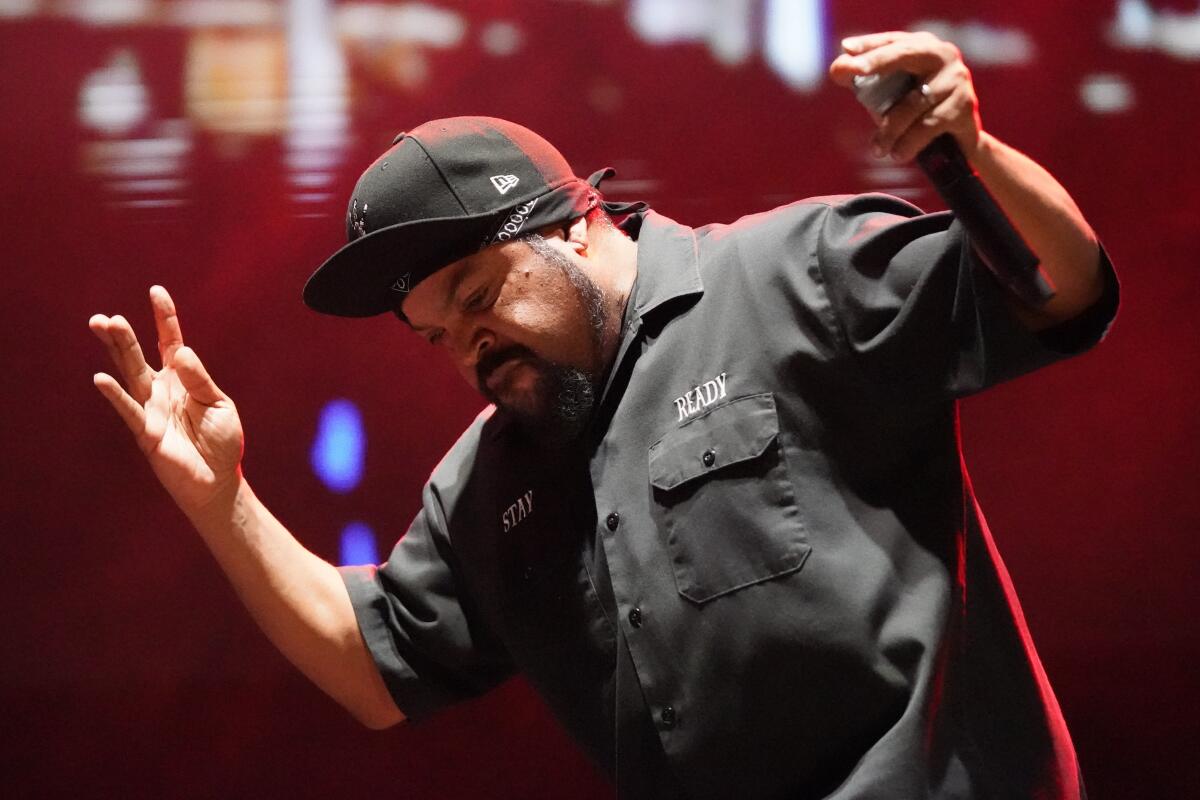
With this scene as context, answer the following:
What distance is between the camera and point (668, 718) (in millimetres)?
1333

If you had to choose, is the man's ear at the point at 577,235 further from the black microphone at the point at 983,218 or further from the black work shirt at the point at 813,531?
the black microphone at the point at 983,218

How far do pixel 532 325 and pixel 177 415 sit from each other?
1.64ft

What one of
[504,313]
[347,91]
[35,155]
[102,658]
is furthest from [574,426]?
[35,155]

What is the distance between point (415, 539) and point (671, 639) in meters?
0.51

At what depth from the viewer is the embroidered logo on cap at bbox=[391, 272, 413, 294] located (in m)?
1.48

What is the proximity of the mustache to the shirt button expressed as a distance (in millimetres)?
441

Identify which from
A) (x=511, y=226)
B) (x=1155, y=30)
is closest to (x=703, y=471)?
(x=511, y=226)

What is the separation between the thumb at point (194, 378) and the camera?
1506mm

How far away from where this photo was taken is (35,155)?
188 centimetres

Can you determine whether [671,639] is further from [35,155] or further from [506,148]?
[35,155]

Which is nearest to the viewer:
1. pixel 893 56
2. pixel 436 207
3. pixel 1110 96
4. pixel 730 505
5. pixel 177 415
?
pixel 893 56

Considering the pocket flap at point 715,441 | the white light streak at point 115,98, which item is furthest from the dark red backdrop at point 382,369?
the pocket flap at point 715,441

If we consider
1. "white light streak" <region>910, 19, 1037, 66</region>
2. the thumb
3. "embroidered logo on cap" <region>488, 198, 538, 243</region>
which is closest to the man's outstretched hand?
the thumb

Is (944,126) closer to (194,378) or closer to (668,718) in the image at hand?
(668,718)
